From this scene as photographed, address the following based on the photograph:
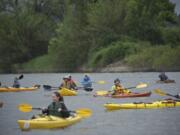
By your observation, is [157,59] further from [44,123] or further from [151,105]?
[44,123]

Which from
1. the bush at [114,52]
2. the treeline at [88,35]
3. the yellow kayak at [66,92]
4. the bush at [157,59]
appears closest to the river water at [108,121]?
the yellow kayak at [66,92]

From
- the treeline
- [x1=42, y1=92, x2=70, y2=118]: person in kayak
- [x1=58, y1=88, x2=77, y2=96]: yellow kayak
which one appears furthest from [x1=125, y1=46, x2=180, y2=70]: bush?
[x1=42, y1=92, x2=70, y2=118]: person in kayak

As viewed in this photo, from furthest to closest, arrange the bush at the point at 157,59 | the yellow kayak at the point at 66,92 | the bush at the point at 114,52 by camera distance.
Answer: the bush at the point at 114,52 < the bush at the point at 157,59 < the yellow kayak at the point at 66,92

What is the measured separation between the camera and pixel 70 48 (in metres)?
99.9

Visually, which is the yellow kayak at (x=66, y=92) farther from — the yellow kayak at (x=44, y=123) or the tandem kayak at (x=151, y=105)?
the yellow kayak at (x=44, y=123)

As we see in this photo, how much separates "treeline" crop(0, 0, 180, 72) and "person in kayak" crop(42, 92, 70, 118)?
6221 centimetres

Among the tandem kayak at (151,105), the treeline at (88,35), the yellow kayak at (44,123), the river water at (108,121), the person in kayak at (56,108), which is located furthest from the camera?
the treeline at (88,35)

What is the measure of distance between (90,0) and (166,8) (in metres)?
11.5

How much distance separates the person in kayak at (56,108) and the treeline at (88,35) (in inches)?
2449

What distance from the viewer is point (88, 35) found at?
9912 centimetres

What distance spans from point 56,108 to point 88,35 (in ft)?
237

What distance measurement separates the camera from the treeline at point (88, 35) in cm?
9300

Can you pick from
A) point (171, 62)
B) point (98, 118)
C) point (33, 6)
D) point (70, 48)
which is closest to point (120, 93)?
point (98, 118)

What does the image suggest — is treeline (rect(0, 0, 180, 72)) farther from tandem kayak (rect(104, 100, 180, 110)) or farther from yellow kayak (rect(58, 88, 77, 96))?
tandem kayak (rect(104, 100, 180, 110))
